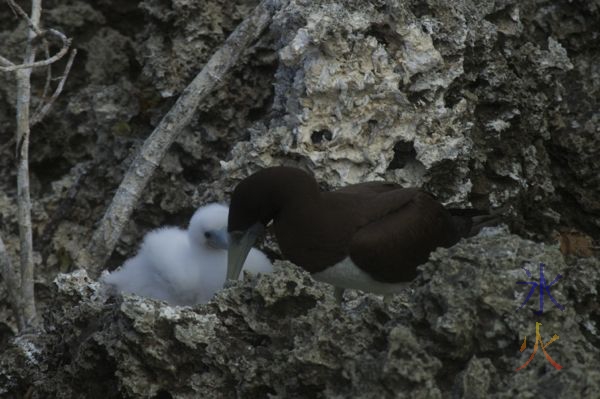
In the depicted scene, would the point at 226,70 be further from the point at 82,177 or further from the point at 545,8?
the point at 545,8

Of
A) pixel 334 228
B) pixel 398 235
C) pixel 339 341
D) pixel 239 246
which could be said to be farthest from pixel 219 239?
pixel 339 341

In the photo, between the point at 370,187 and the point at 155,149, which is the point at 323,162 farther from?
the point at 155,149

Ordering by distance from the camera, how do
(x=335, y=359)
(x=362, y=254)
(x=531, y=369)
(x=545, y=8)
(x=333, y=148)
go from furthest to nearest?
(x=545, y=8) → (x=333, y=148) → (x=362, y=254) → (x=335, y=359) → (x=531, y=369)

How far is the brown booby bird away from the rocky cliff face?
36 centimetres

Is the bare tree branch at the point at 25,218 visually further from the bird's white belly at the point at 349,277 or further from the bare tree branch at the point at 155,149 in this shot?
the bird's white belly at the point at 349,277

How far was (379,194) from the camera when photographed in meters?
4.95

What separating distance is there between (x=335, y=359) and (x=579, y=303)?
893 mm

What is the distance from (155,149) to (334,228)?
4.42 ft

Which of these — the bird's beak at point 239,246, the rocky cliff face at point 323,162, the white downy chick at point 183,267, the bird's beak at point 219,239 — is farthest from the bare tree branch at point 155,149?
the bird's beak at point 239,246

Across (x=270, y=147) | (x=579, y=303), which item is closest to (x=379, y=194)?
(x=270, y=147)

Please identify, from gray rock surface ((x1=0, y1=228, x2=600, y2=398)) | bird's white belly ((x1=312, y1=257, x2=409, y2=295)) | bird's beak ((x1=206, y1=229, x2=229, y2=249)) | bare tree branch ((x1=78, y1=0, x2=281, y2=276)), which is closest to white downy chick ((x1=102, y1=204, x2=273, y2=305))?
bird's beak ((x1=206, y1=229, x2=229, y2=249))

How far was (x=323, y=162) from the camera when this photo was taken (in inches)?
213

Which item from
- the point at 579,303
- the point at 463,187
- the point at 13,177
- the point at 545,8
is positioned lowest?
the point at 13,177

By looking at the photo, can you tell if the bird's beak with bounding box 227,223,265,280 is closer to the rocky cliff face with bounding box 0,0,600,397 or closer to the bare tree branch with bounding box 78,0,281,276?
the rocky cliff face with bounding box 0,0,600,397
